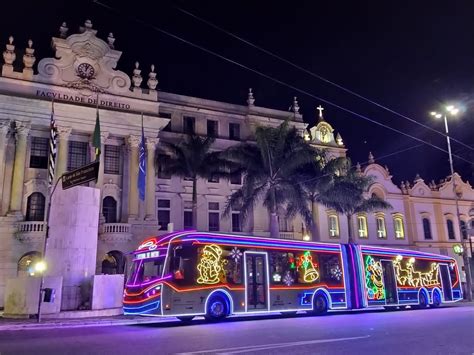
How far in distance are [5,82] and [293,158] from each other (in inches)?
795

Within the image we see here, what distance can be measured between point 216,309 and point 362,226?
Answer: 29636 mm

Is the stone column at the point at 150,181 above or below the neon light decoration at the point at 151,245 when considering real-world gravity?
above

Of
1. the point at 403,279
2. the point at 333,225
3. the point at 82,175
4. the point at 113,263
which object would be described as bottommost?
the point at 403,279

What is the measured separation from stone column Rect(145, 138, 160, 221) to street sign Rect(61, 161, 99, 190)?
13.6 metres

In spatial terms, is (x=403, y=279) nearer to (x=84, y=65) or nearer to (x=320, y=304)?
(x=320, y=304)

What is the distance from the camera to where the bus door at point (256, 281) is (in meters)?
17.8

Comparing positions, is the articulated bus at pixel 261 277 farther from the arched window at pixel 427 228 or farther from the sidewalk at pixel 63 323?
the arched window at pixel 427 228

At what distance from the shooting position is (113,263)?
32875 mm

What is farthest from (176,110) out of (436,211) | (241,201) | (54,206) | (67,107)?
(436,211)

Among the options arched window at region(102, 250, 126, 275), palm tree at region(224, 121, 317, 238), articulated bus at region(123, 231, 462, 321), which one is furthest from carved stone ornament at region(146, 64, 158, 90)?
articulated bus at region(123, 231, 462, 321)

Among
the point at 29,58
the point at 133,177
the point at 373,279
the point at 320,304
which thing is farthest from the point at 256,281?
the point at 29,58

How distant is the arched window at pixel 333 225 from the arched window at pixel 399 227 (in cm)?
712

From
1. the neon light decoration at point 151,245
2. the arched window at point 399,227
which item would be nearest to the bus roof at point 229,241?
the neon light decoration at point 151,245

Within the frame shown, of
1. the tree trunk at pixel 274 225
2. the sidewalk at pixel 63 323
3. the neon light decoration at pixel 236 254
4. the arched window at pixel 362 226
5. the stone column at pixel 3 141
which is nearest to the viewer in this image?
the sidewalk at pixel 63 323
